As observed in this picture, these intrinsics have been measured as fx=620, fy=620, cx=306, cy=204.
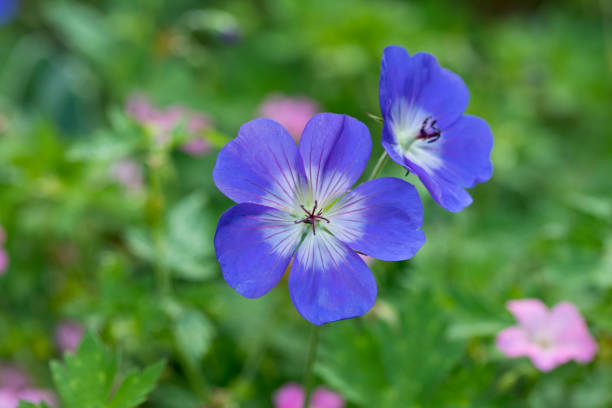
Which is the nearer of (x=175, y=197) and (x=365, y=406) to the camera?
(x=365, y=406)

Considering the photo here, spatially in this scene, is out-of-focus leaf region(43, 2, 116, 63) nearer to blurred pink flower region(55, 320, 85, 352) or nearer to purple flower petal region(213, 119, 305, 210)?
blurred pink flower region(55, 320, 85, 352)

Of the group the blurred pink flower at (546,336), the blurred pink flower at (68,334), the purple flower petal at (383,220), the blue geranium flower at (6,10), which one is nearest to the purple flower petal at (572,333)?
the blurred pink flower at (546,336)

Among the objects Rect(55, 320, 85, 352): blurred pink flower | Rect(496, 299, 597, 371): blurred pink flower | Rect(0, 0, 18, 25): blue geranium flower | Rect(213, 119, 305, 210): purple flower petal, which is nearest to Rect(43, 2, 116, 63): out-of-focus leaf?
Rect(0, 0, 18, 25): blue geranium flower

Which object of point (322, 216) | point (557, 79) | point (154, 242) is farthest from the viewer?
point (557, 79)

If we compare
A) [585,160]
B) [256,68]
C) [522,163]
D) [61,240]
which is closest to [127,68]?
[256,68]

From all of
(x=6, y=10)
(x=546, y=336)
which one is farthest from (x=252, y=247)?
(x=6, y=10)

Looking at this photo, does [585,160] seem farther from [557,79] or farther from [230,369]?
[230,369]

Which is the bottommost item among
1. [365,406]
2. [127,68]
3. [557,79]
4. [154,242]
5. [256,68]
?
[365,406]
